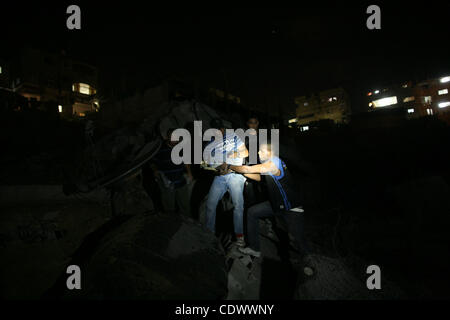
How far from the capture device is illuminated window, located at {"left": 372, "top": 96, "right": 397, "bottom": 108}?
139ft

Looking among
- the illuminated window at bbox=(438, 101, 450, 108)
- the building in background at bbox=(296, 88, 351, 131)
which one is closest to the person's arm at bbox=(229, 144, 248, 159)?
the building in background at bbox=(296, 88, 351, 131)

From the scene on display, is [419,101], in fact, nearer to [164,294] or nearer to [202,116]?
[202,116]

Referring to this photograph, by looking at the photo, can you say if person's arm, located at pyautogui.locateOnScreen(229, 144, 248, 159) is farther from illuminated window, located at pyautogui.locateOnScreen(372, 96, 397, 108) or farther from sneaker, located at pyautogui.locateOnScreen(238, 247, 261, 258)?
illuminated window, located at pyautogui.locateOnScreen(372, 96, 397, 108)

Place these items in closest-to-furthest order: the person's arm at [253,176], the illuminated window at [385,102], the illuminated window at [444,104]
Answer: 1. the person's arm at [253,176]
2. the illuminated window at [444,104]
3. the illuminated window at [385,102]

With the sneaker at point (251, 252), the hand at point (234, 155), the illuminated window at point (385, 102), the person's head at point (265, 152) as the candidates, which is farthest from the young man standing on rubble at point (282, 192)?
the illuminated window at point (385, 102)

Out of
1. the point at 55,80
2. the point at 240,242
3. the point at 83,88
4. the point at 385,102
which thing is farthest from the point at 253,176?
the point at 385,102

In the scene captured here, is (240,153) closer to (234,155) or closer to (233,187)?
(234,155)

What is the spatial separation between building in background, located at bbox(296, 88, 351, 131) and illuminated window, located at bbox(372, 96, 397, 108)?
5806 millimetres

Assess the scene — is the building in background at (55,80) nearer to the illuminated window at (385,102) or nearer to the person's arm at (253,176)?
the person's arm at (253,176)

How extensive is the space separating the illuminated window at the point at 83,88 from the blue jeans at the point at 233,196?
41802 mm

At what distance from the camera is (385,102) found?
44062 millimetres

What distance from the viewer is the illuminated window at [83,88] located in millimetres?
33806

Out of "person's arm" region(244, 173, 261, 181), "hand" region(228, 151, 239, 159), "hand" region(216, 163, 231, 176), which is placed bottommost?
"person's arm" region(244, 173, 261, 181)

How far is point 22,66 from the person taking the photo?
29141 mm
